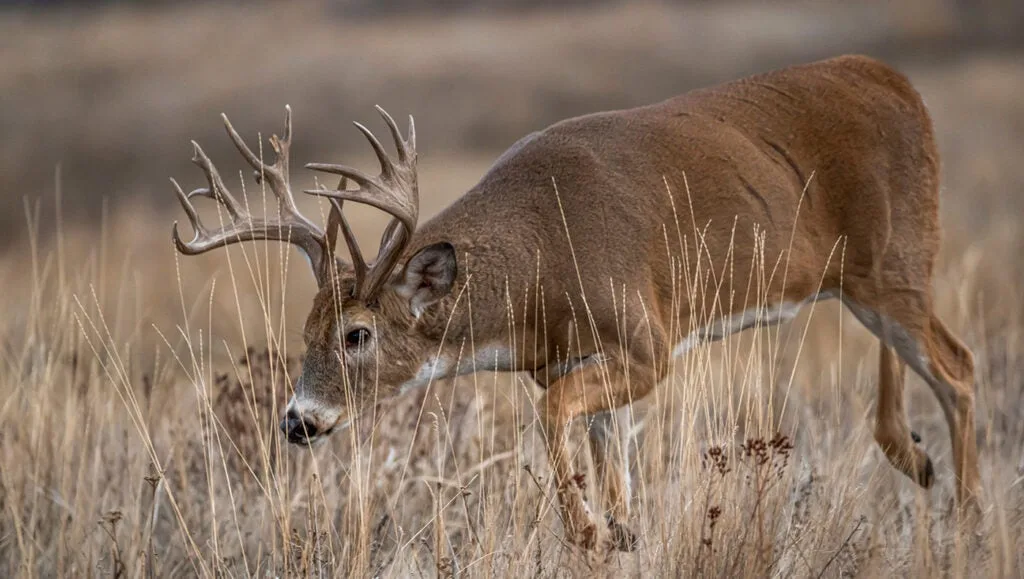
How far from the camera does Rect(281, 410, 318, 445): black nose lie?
6832 mm

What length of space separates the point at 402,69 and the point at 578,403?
31.9 metres

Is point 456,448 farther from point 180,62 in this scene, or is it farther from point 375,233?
point 180,62

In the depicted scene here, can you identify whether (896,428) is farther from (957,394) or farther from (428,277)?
(428,277)

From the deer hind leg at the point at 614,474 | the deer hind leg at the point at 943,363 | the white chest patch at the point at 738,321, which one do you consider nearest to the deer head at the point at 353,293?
the deer hind leg at the point at 614,474

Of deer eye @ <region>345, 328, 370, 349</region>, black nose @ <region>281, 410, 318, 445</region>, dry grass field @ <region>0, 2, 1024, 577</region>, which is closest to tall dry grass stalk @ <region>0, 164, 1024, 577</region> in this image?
dry grass field @ <region>0, 2, 1024, 577</region>

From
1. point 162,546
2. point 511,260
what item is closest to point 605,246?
point 511,260

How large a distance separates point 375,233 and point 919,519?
50.9 feet

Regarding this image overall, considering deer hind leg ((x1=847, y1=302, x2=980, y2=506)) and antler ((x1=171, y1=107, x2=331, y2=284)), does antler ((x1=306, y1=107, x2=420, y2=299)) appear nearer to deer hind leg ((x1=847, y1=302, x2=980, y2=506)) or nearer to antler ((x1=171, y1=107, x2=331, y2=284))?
antler ((x1=171, y1=107, x2=331, y2=284))

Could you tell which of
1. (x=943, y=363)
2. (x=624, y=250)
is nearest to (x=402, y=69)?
(x=943, y=363)

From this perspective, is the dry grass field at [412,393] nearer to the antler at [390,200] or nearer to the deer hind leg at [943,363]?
the deer hind leg at [943,363]

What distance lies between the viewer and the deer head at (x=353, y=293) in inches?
270

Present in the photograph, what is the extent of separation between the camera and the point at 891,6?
46469 millimetres

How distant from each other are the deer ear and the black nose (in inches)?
28.0

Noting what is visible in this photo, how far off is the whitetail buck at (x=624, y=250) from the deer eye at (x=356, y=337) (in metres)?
0.03
